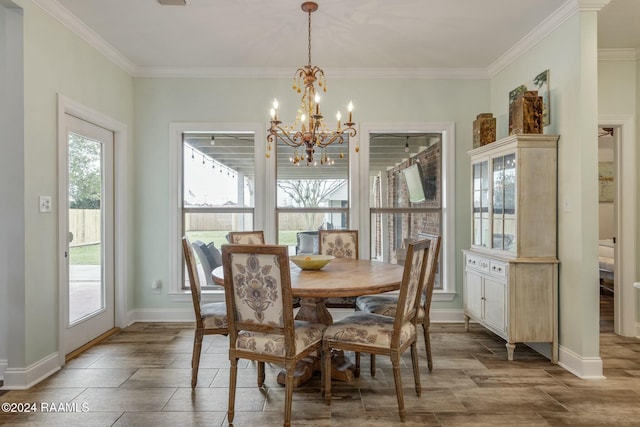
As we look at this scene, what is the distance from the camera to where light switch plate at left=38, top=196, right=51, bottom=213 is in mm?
2877

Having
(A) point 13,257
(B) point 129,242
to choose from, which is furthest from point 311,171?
(A) point 13,257

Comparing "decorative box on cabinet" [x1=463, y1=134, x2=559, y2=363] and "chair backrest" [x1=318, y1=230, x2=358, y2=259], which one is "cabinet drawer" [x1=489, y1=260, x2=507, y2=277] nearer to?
"decorative box on cabinet" [x1=463, y1=134, x2=559, y2=363]

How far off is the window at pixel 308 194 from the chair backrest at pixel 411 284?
1972 mm

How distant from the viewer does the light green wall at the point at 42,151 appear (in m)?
2.77

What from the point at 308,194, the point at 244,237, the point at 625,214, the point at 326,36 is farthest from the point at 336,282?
the point at 625,214

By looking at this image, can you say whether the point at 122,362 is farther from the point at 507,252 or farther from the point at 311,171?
the point at 507,252

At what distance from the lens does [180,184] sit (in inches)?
172

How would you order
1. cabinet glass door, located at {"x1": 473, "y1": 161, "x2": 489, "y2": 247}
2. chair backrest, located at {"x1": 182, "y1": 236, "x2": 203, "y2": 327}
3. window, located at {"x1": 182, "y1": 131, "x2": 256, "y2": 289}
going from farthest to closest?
window, located at {"x1": 182, "y1": 131, "x2": 256, "y2": 289}, cabinet glass door, located at {"x1": 473, "y1": 161, "x2": 489, "y2": 247}, chair backrest, located at {"x1": 182, "y1": 236, "x2": 203, "y2": 327}

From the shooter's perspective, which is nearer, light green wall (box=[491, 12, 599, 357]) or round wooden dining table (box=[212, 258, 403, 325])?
round wooden dining table (box=[212, 258, 403, 325])

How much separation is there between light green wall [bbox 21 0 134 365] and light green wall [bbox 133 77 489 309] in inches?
40.2

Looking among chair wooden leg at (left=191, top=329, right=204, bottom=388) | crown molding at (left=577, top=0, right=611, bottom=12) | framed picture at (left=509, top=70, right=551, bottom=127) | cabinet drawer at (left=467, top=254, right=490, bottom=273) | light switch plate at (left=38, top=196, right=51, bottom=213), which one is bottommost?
chair wooden leg at (left=191, top=329, right=204, bottom=388)

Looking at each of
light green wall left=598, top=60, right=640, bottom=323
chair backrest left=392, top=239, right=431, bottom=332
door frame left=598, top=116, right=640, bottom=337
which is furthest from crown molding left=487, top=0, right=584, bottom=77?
chair backrest left=392, top=239, right=431, bottom=332

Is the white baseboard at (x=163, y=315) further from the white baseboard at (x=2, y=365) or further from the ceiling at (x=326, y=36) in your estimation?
the ceiling at (x=326, y=36)

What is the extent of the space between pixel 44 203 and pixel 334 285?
87.0 inches
